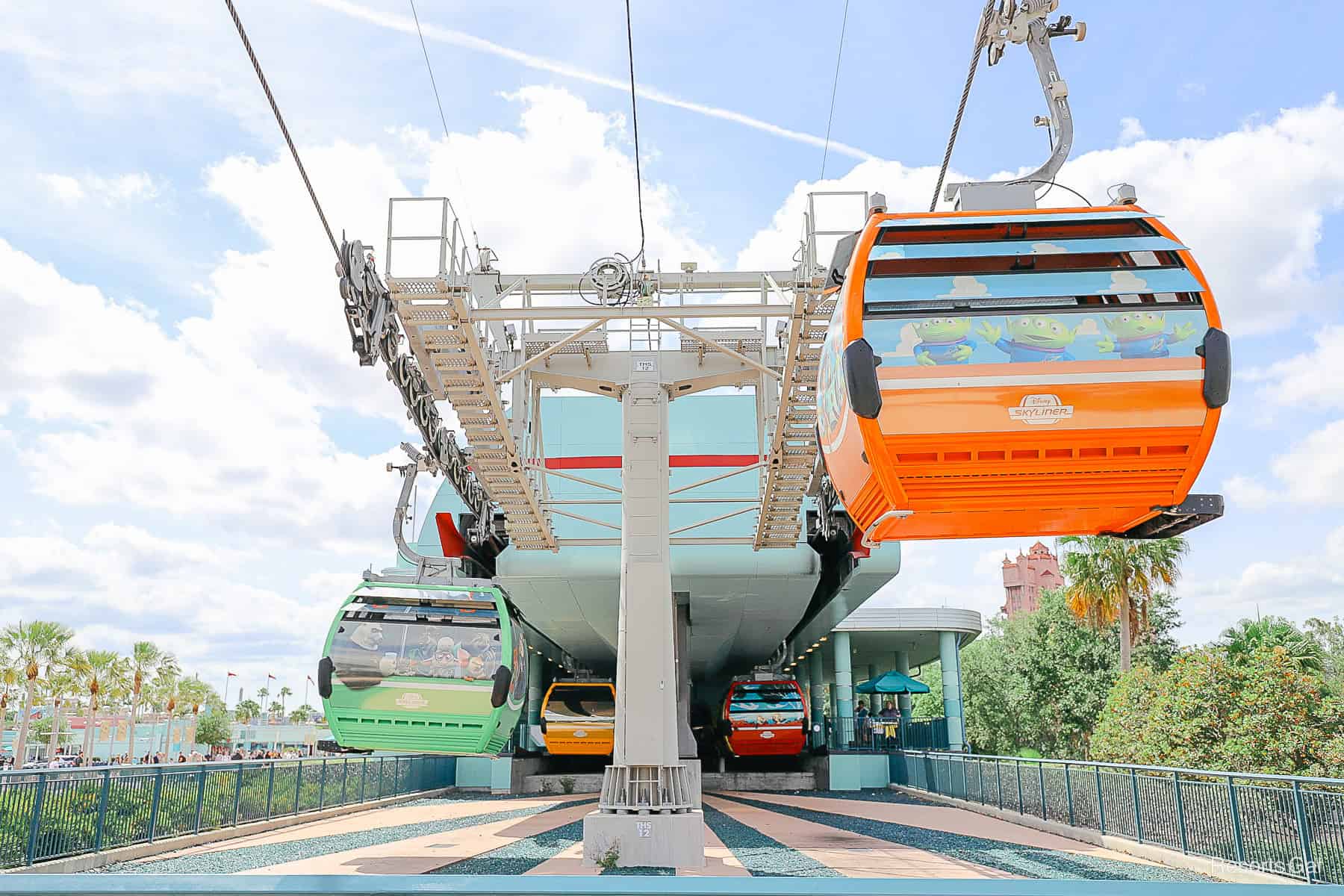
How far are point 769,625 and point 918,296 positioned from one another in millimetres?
25828

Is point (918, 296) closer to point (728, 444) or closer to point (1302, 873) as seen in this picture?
point (1302, 873)

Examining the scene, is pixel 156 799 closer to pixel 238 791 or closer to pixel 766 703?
pixel 238 791

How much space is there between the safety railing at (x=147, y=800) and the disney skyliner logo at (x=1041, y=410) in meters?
11.5

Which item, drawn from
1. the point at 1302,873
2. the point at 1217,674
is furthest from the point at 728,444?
the point at 1302,873

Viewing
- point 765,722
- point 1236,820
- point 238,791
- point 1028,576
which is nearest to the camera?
point 1236,820

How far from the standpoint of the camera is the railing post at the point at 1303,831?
990 cm

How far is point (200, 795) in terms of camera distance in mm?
14867

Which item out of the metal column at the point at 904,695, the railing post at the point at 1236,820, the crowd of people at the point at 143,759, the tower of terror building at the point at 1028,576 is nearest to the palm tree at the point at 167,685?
the crowd of people at the point at 143,759

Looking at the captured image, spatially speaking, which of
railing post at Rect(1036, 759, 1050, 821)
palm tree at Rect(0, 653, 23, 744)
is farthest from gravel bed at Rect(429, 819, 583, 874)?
palm tree at Rect(0, 653, 23, 744)

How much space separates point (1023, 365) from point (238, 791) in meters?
15.4

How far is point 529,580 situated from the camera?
79.2 feet

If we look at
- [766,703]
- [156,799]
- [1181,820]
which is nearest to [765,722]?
[766,703]

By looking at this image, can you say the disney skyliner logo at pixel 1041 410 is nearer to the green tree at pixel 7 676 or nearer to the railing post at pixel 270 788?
the railing post at pixel 270 788

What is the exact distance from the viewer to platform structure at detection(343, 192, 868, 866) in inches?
408
